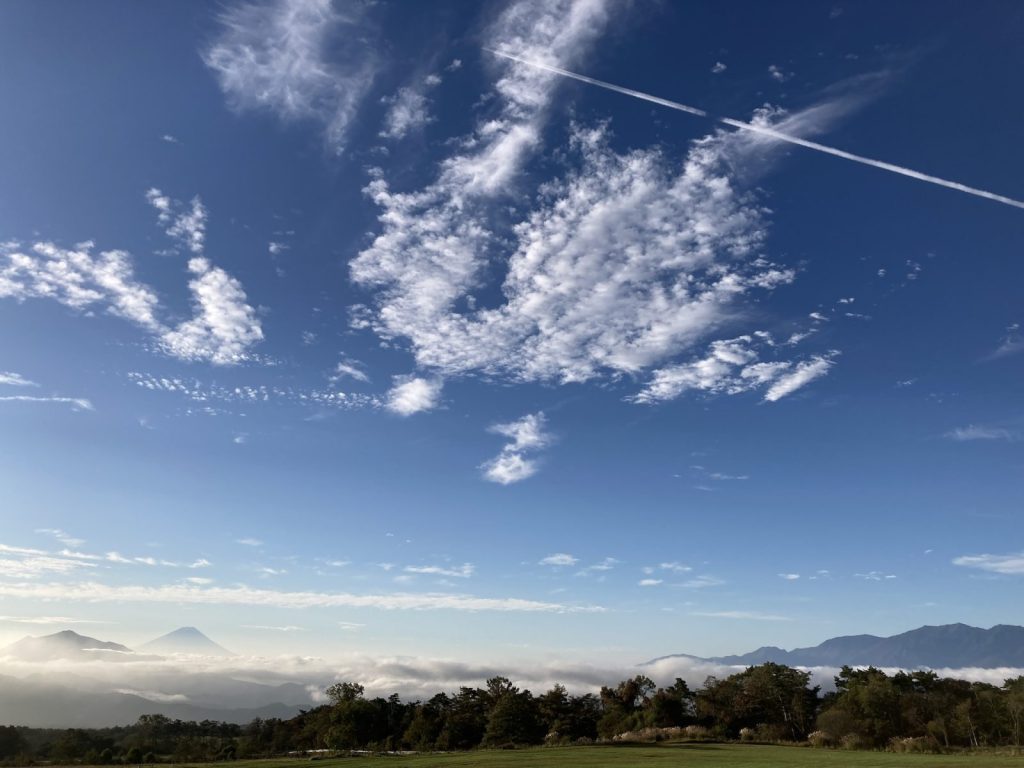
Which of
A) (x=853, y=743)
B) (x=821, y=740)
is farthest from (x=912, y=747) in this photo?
(x=821, y=740)

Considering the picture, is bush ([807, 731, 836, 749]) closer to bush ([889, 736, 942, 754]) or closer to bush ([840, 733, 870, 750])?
bush ([840, 733, 870, 750])

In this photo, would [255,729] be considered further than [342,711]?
Yes

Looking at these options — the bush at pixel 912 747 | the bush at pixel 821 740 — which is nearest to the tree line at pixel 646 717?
the bush at pixel 821 740

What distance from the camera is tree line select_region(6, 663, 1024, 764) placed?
261 feet

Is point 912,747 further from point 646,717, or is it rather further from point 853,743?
point 646,717

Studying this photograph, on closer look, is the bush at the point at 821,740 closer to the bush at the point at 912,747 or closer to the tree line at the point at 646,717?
the tree line at the point at 646,717

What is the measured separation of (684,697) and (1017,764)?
65804 mm

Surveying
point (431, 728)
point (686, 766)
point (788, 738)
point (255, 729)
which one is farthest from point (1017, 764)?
point (255, 729)

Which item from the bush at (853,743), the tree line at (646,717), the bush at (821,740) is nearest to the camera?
the bush at (853,743)

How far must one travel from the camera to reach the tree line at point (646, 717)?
79.6 metres

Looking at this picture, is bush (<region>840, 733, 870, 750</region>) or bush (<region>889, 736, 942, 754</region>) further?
bush (<region>840, 733, 870, 750</region>)

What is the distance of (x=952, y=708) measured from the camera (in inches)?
3430

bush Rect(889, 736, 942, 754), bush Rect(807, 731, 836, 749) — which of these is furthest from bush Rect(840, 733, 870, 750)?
bush Rect(889, 736, 942, 754)

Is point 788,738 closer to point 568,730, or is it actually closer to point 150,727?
point 568,730
